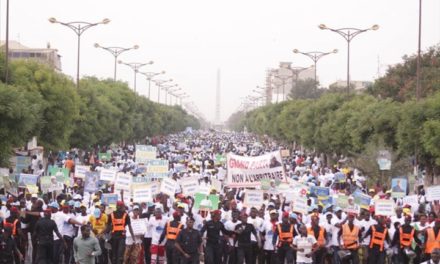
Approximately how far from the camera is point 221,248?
646 inches

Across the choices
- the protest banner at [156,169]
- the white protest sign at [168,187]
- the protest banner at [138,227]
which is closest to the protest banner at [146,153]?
the protest banner at [156,169]

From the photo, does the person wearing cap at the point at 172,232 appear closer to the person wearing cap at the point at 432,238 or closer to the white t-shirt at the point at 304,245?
the white t-shirt at the point at 304,245

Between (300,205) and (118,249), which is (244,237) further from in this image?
(118,249)

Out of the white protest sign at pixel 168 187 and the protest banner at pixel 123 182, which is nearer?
the white protest sign at pixel 168 187

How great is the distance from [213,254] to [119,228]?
174cm

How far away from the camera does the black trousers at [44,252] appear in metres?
16.0

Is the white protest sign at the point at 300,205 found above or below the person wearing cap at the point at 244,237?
above

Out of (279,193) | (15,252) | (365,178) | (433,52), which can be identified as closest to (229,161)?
(279,193)

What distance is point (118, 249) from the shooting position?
1688 cm

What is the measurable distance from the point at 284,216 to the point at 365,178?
18.8 metres

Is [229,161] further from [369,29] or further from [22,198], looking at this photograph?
[369,29]

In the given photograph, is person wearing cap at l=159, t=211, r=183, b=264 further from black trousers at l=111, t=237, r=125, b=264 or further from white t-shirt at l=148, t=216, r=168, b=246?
black trousers at l=111, t=237, r=125, b=264

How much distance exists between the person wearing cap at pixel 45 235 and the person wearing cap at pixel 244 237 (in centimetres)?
297

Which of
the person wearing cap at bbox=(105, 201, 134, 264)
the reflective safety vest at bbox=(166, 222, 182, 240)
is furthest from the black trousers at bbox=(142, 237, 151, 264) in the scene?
the reflective safety vest at bbox=(166, 222, 182, 240)
